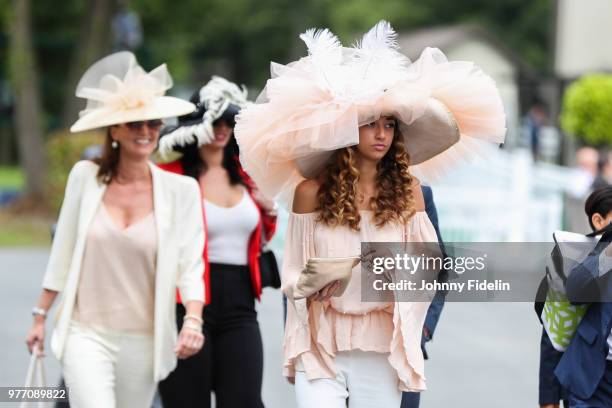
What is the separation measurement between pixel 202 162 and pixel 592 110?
15.9 metres

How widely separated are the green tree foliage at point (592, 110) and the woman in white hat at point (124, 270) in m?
16.3

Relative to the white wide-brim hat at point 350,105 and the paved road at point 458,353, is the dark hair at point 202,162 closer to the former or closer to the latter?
the white wide-brim hat at point 350,105

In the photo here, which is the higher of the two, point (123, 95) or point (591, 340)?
point (123, 95)

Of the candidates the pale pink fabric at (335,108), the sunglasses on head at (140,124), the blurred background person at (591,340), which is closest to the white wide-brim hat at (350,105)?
the pale pink fabric at (335,108)

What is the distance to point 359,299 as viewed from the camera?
4.20 metres

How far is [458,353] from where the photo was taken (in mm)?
9727

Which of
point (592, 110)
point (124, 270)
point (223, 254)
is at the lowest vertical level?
point (124, 270)

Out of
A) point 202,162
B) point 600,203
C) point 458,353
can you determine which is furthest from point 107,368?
point 458,353

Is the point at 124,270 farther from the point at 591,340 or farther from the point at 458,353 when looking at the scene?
the point at 458,353

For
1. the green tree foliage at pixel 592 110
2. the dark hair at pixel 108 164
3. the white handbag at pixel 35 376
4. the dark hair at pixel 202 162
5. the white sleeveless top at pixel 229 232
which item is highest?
the green tree foliage at pixel 592 110

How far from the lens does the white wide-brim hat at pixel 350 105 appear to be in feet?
13.7

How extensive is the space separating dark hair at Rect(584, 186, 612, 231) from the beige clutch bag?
1040 millimetres

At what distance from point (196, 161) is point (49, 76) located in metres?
37.7

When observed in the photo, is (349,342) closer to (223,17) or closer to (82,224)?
(82,224)
